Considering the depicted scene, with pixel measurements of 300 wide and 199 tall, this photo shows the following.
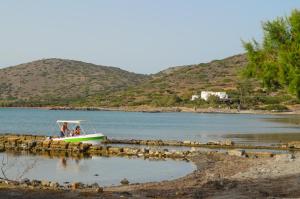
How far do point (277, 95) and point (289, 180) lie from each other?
172 m

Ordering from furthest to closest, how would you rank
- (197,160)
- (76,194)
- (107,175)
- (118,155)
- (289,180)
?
(118,155) < (197,160) < (107,175) < (289,180) < (76,194)

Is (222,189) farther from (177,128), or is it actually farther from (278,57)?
(177,128)

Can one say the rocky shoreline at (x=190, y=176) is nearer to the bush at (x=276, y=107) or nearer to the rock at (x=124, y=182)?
the rock at (x=124, y=182)

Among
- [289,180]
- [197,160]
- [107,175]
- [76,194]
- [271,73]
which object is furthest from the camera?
[271,73]

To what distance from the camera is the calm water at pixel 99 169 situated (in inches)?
1209

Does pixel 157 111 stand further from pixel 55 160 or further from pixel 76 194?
pixel 76 194

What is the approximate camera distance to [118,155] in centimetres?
4303

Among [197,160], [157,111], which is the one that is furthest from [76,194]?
[157,111]

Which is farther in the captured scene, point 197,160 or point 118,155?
point 118,155

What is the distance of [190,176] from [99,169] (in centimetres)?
739

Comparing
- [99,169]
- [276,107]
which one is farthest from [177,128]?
[276,107]

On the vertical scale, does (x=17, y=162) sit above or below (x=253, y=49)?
below

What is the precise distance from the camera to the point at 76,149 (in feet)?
150

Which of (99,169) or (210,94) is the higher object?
(210,94)
